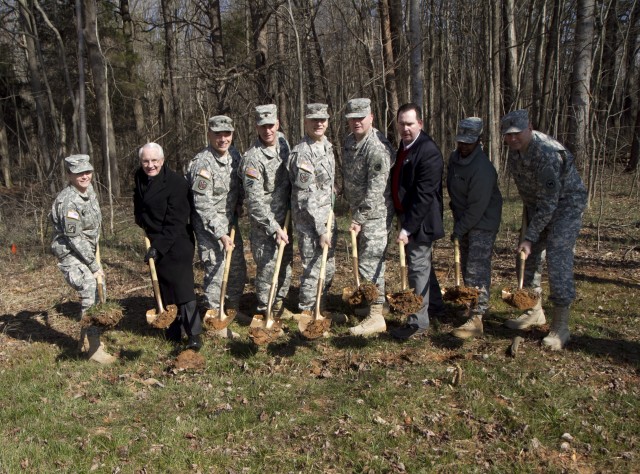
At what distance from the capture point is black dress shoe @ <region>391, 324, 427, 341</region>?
17.3 ft

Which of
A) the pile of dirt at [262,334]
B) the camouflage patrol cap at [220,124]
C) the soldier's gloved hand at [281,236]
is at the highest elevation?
the camouflage patrol cap at [220,124]

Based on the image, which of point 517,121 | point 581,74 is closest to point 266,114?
point 517,121

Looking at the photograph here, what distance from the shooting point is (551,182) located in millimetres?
4750

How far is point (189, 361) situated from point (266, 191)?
1.89m

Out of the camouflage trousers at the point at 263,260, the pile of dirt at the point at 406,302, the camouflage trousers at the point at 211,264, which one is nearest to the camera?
the pile of dirt at the point at 406,302

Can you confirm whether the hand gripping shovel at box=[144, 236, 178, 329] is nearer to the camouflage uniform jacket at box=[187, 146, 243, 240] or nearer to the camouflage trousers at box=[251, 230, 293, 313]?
the camouflage uniform jacket at box=[187, 146, 243, 240]

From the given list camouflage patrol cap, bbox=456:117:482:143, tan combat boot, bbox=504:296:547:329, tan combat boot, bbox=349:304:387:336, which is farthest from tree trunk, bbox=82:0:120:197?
tan combat boot, bbox=504:296:547:329

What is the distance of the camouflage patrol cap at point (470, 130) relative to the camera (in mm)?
4848

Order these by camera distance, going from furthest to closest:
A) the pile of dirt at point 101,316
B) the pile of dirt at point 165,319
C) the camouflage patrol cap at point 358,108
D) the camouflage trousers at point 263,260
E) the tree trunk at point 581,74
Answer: the tree trunk at point 581,74 < the camouflage trousers at point 263,260 < the camouflage patrol cap at point 358,108 < the pile of dirt at point 165,319 < the pile of dirt at point 101,316

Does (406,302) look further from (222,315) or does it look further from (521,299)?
(222,315)

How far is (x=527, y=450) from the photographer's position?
143 inches

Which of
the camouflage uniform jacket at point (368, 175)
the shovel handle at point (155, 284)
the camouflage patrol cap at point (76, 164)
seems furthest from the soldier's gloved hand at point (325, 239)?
the camouflage patrol cap at point (76, 164)

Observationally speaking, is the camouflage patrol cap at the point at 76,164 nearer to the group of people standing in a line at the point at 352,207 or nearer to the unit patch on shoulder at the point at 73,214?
the group of people standing in a line at the point at 352,207

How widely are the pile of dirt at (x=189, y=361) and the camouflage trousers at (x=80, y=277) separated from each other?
103cm
